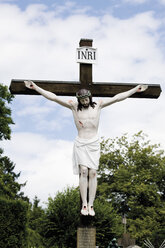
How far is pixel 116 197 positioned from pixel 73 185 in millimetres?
7069

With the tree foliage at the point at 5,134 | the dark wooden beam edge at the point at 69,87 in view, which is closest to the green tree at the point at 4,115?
the tree foliage at the point at 5,134

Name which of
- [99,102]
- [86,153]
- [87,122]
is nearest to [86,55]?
[99,102]

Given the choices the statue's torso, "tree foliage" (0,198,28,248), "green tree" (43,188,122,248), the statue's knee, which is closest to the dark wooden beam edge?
the statue's torso

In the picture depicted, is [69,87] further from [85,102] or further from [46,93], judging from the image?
[85,102]

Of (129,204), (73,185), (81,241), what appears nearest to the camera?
(81,241)

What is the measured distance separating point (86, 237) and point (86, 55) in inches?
117

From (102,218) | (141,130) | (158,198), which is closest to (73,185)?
(102,218)

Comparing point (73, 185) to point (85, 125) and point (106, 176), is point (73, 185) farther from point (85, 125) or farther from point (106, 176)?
point (85, 125)

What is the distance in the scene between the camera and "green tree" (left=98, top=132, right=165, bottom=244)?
2581 centimetres

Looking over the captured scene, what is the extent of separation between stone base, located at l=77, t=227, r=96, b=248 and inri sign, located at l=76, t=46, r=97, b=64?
8.99 ft

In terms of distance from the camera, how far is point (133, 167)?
27141 mm

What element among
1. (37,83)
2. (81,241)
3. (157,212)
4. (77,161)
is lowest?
(81,241)

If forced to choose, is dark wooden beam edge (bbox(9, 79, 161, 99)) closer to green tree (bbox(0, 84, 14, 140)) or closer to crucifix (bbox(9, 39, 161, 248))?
crucifix (bbox(9, 39, 161, 248))

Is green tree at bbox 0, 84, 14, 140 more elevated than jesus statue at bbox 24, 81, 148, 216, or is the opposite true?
green tree at bbox 0, 84, 14, 140
